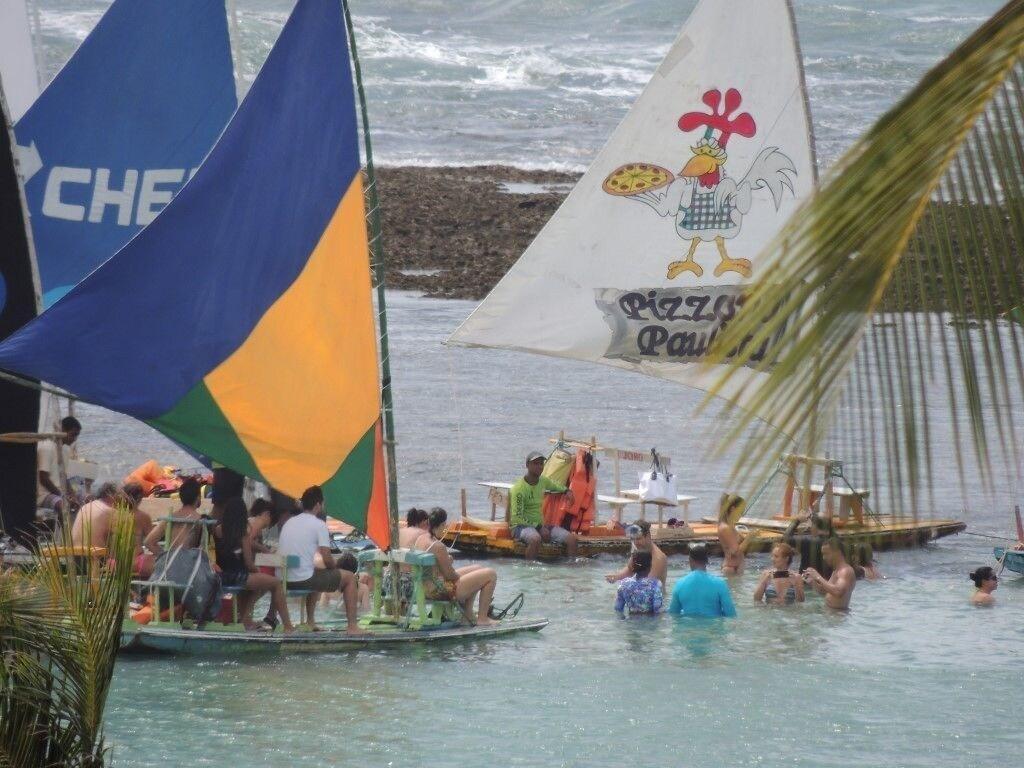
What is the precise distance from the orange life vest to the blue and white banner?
19.0ft

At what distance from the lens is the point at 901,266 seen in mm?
4238

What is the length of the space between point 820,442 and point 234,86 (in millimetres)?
17326

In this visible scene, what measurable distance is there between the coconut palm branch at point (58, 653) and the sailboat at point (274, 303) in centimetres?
582

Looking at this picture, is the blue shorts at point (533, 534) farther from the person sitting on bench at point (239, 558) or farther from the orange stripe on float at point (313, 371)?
the orange stripe on float at point (313, 371)

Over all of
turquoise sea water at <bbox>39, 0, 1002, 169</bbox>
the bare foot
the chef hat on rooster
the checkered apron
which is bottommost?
the bare foot

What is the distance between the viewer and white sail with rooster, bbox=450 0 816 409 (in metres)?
19.3

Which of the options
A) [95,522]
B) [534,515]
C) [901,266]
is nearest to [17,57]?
[534,515]

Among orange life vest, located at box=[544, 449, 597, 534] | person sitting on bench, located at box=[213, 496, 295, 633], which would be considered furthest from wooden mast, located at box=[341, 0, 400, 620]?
orange life vest, located at box=[544, 449, 597, 534]

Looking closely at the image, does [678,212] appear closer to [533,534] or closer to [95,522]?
[533,534]

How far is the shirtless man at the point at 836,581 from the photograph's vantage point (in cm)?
1803

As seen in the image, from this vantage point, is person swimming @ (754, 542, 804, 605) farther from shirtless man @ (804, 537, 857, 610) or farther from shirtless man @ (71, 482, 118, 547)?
shirtless man @ (71, 482, 118, 547)

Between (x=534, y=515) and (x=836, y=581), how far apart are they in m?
3.94

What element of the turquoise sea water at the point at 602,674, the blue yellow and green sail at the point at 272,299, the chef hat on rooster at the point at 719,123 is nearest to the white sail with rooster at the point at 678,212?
the chef hat on rooster at the point at 719,123

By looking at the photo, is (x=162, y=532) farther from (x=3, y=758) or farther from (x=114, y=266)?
(x=3, y=758)
